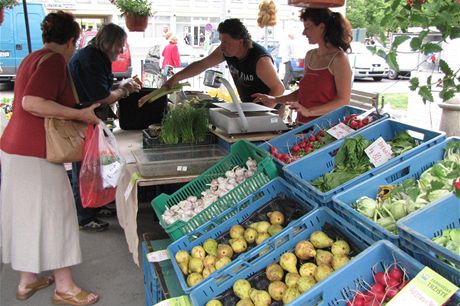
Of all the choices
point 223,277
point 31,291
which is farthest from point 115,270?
point 223,277

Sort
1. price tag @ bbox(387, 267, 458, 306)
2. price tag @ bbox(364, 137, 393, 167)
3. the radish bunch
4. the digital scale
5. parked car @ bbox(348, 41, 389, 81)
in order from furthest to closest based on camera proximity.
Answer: parked car @ bbox(348, 41, 389, 81)
the digital scale
price tag @ bbox(364, 137, 393, 167)
the radish bunch
price tag @ bbox(387, 267, 458, 306)

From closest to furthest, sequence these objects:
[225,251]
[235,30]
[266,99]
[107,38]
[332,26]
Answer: [225,251] < [332,26] < [266,99] < [107,38] < [235,30]

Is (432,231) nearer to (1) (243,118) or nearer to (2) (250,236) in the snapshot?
(2) (250,236)

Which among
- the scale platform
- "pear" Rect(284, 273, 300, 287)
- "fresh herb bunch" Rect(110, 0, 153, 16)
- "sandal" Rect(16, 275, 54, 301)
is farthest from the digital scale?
"fresh herb bunch" Rect(110, 0, 153, 16)

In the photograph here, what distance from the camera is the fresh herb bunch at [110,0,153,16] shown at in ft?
15.6

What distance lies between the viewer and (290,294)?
4.54 feet

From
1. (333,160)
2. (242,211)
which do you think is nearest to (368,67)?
(333,160)

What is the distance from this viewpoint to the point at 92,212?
146 inches

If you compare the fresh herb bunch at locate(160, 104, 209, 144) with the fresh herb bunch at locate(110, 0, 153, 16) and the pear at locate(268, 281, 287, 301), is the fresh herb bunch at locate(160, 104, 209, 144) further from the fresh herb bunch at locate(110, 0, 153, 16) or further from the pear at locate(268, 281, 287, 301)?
the fresh herb bunch at locate(110, 0, 153, 16)

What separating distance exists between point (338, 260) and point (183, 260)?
24.2 inches

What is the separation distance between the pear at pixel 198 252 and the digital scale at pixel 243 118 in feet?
3.30

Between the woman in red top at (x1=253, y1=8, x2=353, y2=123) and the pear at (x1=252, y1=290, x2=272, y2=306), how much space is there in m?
1.49

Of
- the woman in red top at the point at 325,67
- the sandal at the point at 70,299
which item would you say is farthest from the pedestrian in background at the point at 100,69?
the sandal at the point at 70,299

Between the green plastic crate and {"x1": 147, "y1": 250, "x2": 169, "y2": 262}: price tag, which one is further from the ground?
the green plastic crate
